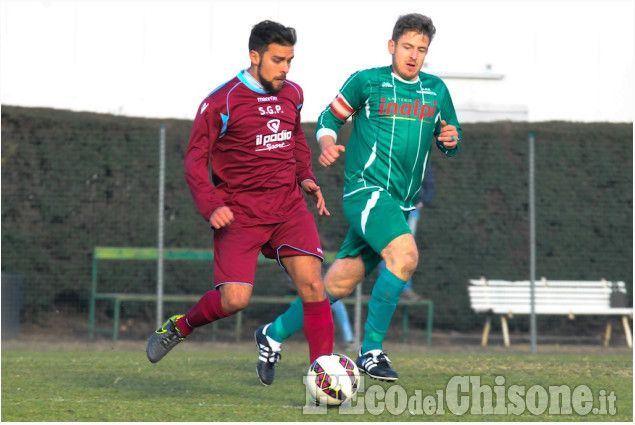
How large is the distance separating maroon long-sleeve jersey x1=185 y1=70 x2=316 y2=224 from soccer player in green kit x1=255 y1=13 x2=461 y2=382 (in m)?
0.38

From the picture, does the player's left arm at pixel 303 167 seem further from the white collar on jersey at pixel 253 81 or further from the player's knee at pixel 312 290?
the player's knee at pixel 312 290

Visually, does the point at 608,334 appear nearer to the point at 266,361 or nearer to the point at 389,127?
the point at 389,127

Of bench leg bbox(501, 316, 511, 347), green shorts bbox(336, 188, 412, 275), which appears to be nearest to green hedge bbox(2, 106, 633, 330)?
bench leg bbox(501, 316, 511, 347)

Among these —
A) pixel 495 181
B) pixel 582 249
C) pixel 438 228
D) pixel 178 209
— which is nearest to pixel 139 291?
pixel 178 209

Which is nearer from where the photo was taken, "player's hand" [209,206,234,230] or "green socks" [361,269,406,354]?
"player's hand" [209,206,234,230]

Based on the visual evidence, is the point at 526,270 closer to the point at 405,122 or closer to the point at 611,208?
the point at 611,208

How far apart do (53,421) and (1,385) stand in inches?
72.3

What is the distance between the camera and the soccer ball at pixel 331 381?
5992 mm

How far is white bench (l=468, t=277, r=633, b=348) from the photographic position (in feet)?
40.3

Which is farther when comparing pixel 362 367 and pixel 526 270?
pixel 526 270

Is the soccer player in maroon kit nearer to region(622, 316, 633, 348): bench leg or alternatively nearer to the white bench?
the white bench

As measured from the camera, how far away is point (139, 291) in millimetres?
12297

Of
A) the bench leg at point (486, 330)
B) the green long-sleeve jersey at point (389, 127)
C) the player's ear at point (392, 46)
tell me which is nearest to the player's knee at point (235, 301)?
the green long-sleeve jersey at point (389, 127)

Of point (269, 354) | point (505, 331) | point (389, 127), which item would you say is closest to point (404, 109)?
point (389, 127)
